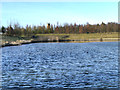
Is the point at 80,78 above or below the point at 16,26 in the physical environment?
below

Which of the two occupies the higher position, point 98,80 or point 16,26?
point 16,26

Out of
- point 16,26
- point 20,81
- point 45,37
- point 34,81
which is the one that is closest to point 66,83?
point 34,81

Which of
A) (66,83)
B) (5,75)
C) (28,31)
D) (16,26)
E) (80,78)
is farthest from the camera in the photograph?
(28,31)

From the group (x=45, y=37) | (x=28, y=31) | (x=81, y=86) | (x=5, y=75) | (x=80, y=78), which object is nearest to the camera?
(x=81, y=86)

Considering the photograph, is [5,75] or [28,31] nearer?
[5,75]

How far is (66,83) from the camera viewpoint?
19.1m

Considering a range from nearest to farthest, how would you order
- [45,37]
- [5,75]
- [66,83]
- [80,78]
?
[66,83] → [80,78] → [5,75] → [45,37]

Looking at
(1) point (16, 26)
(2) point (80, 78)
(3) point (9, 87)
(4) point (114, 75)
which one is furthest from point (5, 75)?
(1) point (16, 26)

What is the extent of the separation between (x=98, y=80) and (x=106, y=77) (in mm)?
1851

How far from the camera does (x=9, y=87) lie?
707 inches

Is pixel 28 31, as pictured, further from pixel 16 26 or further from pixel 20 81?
pixel 20 81

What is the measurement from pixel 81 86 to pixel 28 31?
7344 inches

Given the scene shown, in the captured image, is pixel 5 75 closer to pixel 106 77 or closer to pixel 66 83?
pixel 66 83

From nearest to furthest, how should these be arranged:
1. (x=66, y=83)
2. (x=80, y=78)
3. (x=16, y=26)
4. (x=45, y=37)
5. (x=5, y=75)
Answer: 1. (x=66, y=83)
2. (x=80, y=78)
3. (x=5, y=75)
4. (x=16, y=26)
5. (x=45, y=37)
